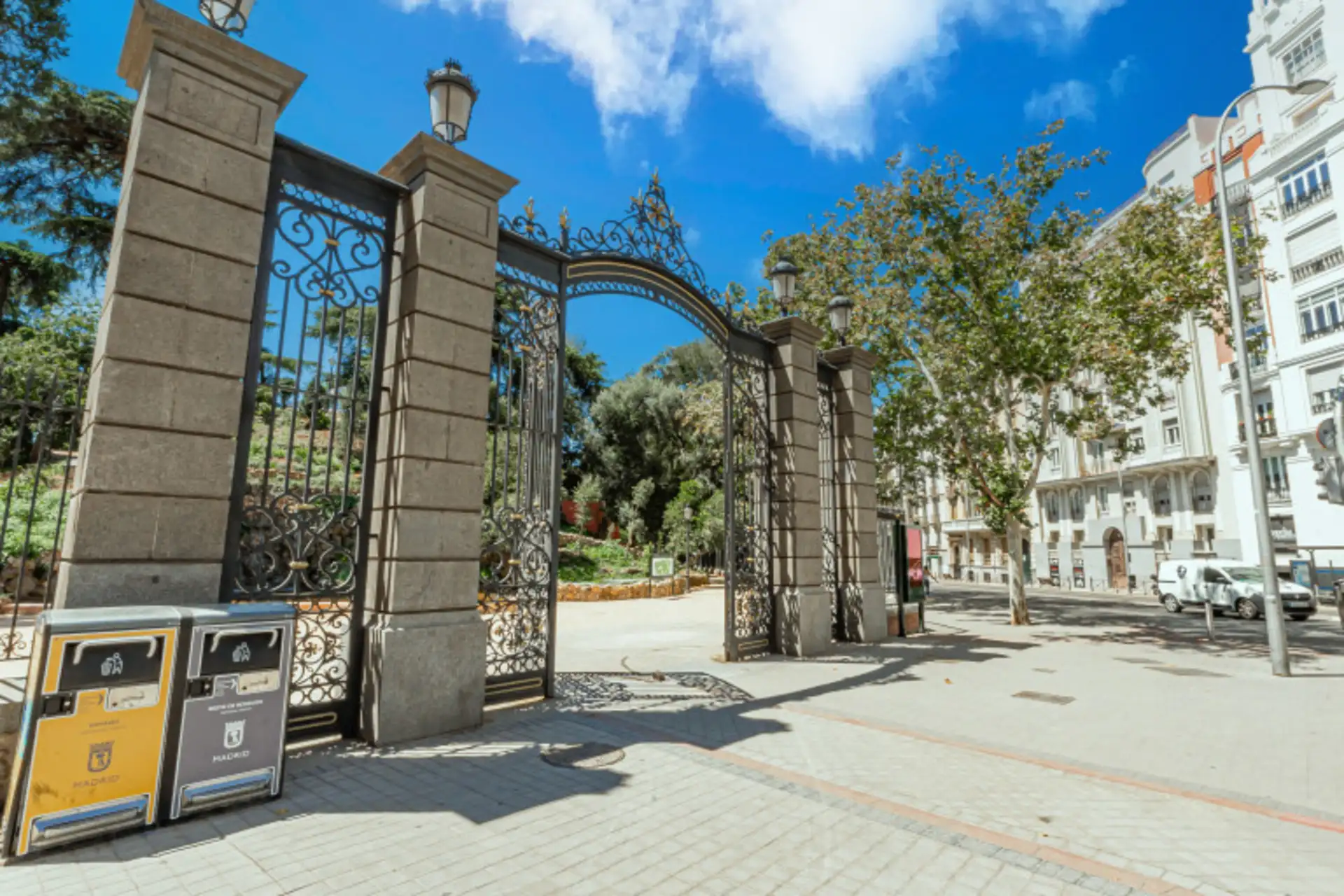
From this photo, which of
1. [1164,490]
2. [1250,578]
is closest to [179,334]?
[1250,578]

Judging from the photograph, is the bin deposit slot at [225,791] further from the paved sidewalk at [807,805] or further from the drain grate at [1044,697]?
the drain grate at [1044,697]

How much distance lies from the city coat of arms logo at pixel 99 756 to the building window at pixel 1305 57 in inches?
1714

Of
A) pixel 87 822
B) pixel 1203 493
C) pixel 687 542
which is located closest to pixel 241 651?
pixel 87 822

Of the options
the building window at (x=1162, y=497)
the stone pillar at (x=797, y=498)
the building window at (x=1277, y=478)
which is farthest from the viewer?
the building window at (x=1162, y=497)

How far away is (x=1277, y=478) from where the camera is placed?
31.1 m

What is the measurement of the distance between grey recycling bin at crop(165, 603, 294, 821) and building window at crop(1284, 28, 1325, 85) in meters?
42.7

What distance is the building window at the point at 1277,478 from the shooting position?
30481 mm

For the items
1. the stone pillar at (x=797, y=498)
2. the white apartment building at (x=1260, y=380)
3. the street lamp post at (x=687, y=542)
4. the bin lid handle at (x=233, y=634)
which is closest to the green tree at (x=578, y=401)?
the street lamp post at (x=687, y=542)

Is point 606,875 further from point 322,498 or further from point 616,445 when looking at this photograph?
point 616,445

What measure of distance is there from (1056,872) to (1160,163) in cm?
5103

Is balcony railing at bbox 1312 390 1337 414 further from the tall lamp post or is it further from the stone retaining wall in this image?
the stone retaining wall

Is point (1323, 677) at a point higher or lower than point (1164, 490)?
lower

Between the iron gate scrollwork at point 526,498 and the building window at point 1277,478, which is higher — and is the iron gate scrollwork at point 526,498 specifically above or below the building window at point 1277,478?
below

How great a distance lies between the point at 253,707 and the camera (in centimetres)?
416
